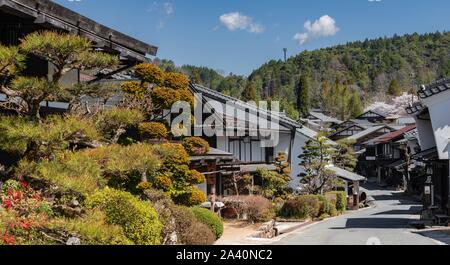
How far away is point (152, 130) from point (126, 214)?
7.07 meters

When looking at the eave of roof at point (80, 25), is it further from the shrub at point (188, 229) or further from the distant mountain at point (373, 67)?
the distant mountain at point (373, 67)

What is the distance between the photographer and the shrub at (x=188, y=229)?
1167 centimetres

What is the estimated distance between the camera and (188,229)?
39.1ft

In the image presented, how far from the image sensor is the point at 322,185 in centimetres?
3016

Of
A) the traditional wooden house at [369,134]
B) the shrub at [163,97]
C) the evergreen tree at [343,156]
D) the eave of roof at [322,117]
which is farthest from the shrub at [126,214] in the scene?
the eave of roof at [322,117]

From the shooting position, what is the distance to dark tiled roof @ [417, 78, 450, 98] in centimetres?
1912

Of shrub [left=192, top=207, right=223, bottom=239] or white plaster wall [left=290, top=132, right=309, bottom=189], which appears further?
white plaster wall [left=290, top=132, right=309, bottom=189]

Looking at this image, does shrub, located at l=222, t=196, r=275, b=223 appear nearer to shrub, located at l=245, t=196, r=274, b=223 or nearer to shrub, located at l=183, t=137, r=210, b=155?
shrub, located at l=245, t=196, r=274, b=223

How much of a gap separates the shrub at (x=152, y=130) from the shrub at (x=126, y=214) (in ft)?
21.8

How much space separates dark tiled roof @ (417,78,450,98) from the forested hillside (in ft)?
168

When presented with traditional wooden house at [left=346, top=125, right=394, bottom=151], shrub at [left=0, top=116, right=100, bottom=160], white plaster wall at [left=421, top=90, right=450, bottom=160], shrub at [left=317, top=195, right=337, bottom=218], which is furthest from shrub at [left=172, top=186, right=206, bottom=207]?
traditional wooden house at [left=346, top=125, right=394, bottom=151]
